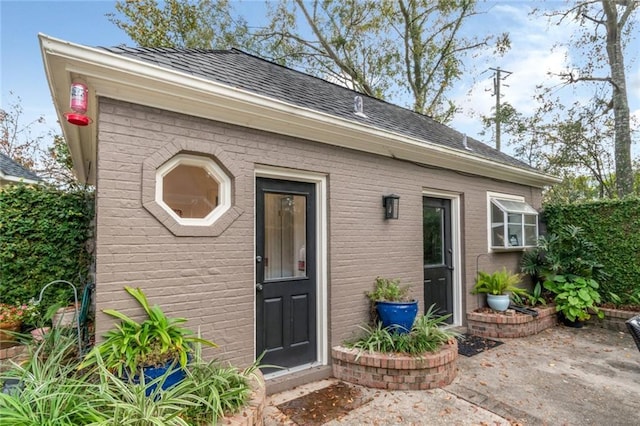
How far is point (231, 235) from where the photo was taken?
3162 mm

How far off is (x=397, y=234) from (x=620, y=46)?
9.19 meters

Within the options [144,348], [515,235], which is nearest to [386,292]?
[144,348]

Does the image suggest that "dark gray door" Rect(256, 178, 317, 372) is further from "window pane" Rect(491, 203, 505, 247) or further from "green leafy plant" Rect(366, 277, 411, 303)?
"window pane" Rect(491, 203, 505, 247)

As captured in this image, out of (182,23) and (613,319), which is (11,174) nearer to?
(182,23)

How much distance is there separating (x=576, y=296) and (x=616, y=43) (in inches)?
286

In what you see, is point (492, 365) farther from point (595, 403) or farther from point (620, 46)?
point (620, 46)

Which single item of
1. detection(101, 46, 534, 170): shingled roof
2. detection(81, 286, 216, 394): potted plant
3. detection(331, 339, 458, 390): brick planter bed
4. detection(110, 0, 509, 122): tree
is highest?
detection(110, 0, 509, 122): tree

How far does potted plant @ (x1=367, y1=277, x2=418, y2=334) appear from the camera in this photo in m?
3.88

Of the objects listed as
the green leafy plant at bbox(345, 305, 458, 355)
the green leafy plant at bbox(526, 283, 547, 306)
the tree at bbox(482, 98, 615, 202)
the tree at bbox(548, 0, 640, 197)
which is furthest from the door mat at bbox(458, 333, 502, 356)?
the tree at bbox(482, 98, 615, 202)

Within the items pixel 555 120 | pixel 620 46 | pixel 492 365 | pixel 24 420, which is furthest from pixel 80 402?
pixel 555 120

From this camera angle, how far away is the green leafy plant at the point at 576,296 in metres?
5.78

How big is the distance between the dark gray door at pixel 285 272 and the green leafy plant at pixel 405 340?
630 mm

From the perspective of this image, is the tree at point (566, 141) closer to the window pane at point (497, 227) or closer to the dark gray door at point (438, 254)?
the window pane at point (497, 227)

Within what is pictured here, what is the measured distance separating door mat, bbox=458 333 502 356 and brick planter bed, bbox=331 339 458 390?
1.23 metres
